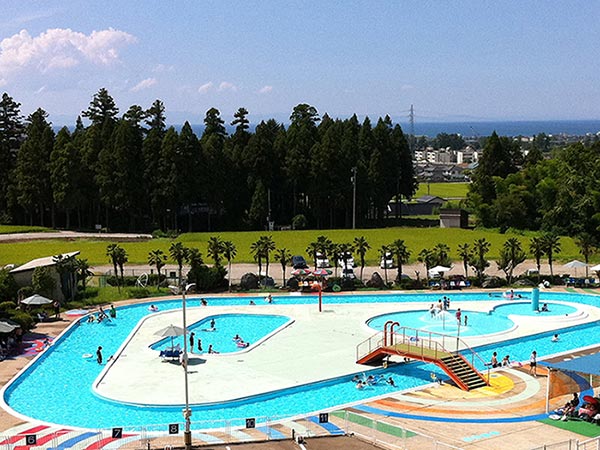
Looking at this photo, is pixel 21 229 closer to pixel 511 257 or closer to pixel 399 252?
pixel 399 252

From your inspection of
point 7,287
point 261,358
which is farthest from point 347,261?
point 7,287

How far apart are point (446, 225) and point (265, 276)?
40.9 metres

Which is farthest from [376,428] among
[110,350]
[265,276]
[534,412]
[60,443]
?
[265,276]

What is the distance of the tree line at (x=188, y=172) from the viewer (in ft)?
296

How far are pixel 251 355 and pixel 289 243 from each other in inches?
1577

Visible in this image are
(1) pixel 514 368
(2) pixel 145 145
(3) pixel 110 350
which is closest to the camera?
(1) pixel 514 368

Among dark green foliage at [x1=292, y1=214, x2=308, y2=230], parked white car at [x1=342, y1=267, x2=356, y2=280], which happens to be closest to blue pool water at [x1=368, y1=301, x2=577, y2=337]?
parked white car at [x1=342, y1=267, x2=356, y2=280]

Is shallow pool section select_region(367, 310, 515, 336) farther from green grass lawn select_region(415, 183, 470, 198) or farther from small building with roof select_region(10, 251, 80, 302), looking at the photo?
green grass lawn select_region(415, 183, 470, 198)

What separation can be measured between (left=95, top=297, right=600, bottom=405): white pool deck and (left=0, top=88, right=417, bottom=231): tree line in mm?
41003

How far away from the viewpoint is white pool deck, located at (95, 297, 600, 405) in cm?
3456

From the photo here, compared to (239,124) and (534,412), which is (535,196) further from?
(534,412)

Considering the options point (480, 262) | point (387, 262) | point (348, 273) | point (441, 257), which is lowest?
point (348, 273)

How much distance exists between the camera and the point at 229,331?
48.0m

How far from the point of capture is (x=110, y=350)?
42656 millimetres
